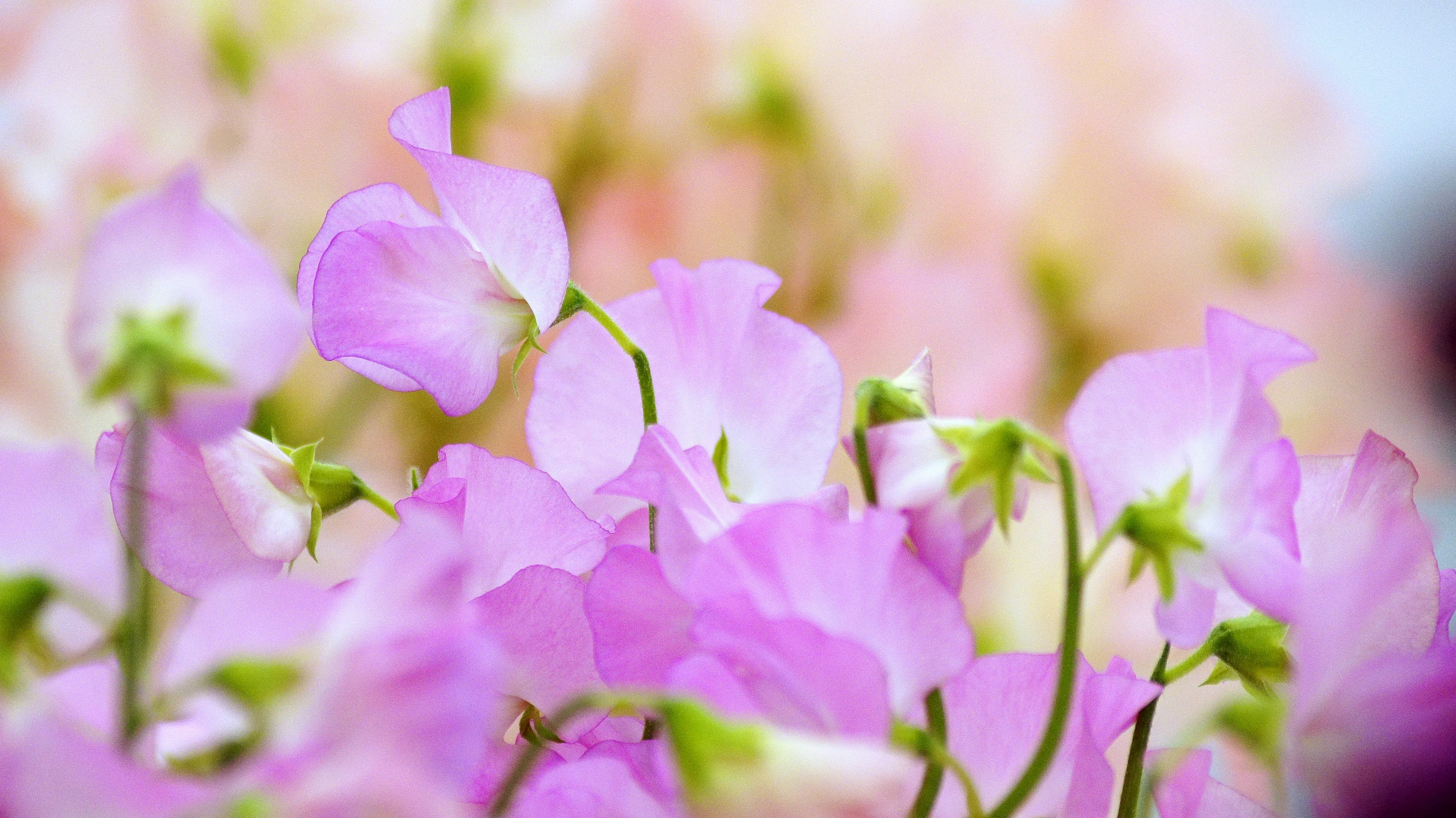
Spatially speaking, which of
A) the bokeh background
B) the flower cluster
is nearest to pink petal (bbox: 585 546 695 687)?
the flower cluster

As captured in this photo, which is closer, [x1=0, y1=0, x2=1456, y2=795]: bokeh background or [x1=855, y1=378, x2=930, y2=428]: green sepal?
[x1=855, y1=378, x2=930, y2=428]: green sepal

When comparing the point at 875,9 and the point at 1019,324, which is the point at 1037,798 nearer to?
the point at 1019,324

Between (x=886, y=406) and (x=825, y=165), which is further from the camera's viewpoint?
(x=825, y=165)

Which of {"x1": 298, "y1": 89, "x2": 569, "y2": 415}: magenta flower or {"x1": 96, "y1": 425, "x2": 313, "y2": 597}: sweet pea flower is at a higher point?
{"x1": 298, "y1": 89, "x2": 569, "y2": 415}: magenta flower

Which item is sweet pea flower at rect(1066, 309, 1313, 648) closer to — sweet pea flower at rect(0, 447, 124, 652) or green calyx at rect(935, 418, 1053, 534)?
green calyx at rect(935, 418, 1053, 534)

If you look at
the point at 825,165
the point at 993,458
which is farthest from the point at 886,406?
the point at 825,165

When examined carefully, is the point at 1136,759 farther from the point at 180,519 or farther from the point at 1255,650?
the point at 180,519
